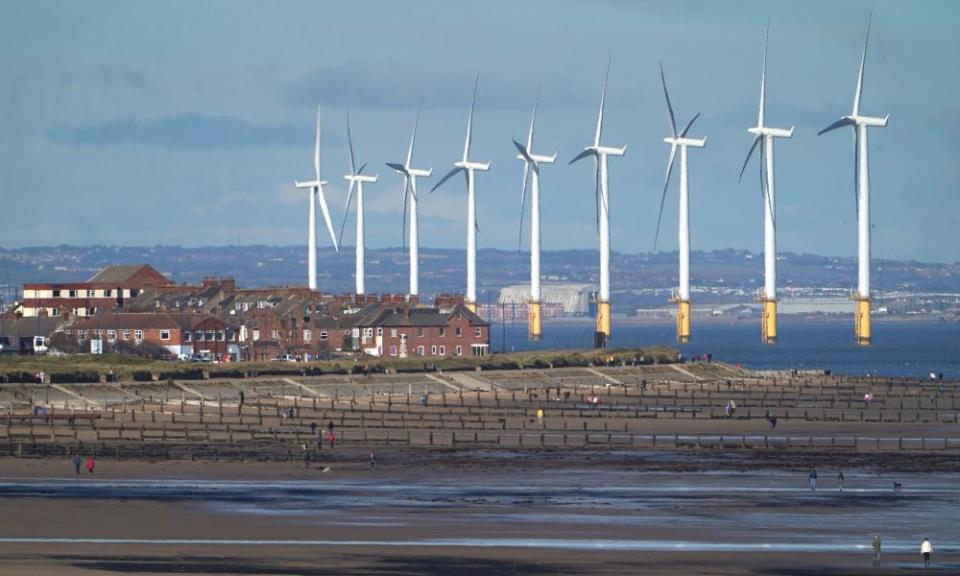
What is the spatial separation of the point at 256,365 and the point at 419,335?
34.9m

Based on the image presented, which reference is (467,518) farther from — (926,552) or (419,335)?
(419,335)

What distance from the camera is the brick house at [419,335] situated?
178250 mm

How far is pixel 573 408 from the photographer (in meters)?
122

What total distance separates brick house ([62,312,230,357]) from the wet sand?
85.8 metres

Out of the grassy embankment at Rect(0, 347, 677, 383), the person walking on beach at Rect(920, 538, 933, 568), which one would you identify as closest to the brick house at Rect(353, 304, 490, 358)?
the grassy embankment at Rect(0, 347, 677, 383)

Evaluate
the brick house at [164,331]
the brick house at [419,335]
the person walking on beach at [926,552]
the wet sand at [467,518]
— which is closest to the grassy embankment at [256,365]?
the brick house at [419,335]

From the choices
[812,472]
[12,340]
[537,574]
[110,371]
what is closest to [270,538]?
[537,574]

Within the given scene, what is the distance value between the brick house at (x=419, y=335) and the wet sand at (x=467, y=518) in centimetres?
9430

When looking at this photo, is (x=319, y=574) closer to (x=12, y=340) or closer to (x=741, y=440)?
(x=741, y=440)

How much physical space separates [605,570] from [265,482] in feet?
78.6

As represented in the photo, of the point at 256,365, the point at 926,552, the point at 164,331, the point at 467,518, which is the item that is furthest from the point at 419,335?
the point at 926,552

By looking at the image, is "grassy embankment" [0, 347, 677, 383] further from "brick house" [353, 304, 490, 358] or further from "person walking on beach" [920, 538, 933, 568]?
"person walking on beach" [920, 538, 933, 568]

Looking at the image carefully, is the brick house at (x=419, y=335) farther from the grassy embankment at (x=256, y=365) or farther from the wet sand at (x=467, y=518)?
the wet sand at (x=467, y=518)

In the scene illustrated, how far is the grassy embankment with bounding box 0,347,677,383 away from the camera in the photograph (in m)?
129
